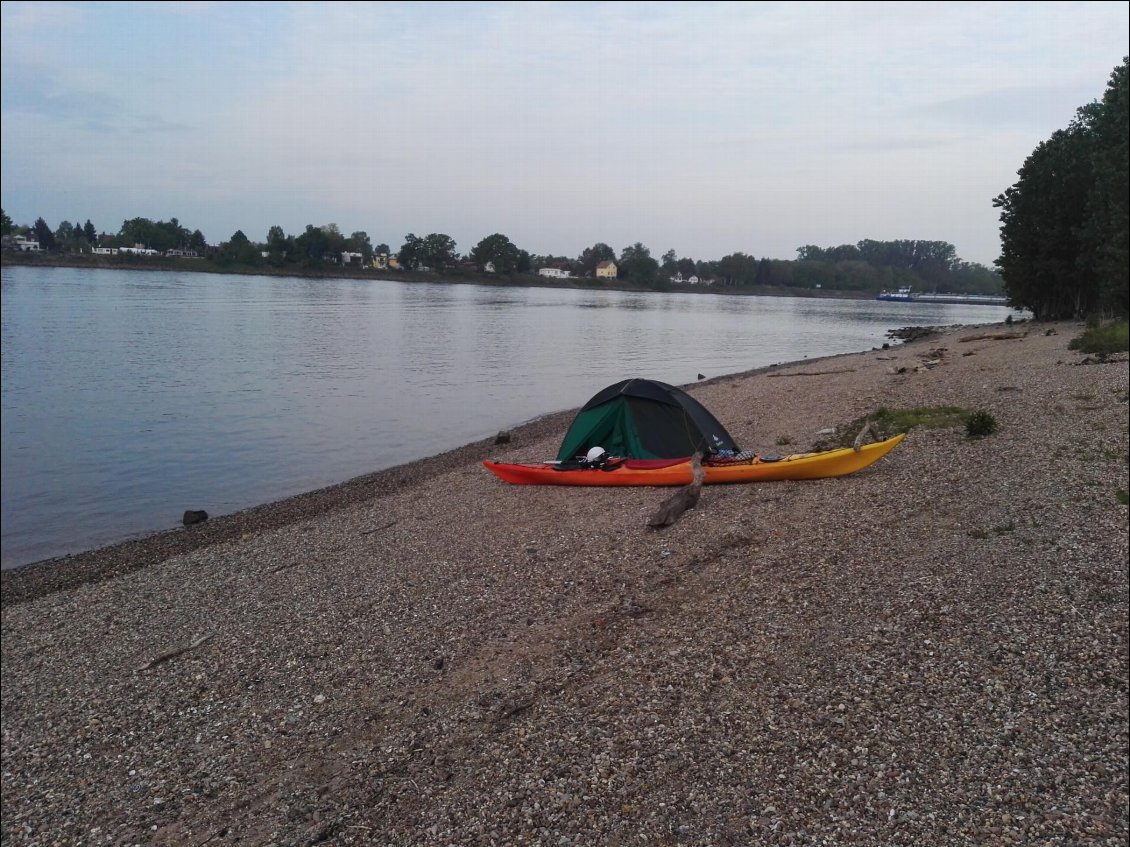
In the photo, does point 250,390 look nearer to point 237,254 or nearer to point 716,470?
point 716,470

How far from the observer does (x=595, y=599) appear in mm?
8672

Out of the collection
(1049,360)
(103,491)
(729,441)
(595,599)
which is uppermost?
(1049,360)

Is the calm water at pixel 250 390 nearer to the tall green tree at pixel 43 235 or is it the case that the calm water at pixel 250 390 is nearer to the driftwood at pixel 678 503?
the driftwood at pixel 678 503

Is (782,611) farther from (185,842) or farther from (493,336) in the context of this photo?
(493,336)

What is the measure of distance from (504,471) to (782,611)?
310 inches

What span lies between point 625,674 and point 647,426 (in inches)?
297

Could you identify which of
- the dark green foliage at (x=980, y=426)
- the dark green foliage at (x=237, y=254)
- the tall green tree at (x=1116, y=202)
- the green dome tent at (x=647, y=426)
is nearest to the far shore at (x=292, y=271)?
the dark green foliage at (x=237, y=254)

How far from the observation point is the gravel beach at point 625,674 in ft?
17.1

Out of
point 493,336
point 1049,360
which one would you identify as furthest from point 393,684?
point 493,336

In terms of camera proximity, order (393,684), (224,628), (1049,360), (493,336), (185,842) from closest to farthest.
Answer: (185,842)
(393,684)
(224,628)
(1049,360)
(493,336)

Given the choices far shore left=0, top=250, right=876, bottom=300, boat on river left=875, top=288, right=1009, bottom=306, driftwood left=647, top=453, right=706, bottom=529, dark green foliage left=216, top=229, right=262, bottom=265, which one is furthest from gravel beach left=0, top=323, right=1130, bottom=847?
boat on river left=875, top=288, right=1009, bottom=306

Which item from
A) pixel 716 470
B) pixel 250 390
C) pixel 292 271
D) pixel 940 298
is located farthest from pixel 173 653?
pixel 940 298

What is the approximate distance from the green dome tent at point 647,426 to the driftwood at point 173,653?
7.12 metres

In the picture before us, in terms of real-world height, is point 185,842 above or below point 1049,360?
below
